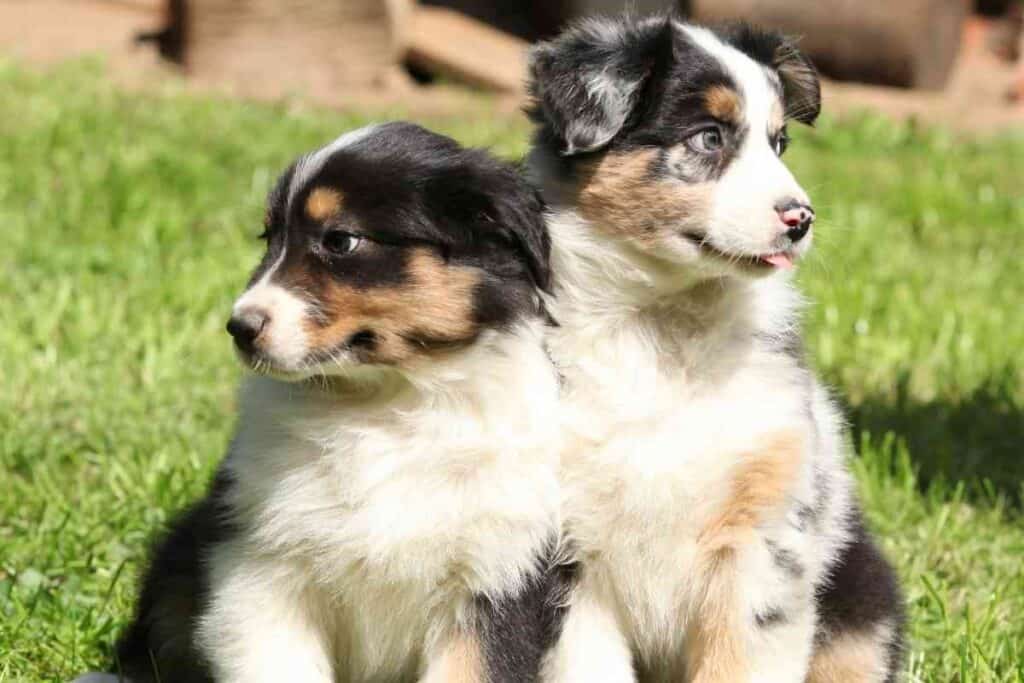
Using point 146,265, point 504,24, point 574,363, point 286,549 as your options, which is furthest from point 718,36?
point 504,24

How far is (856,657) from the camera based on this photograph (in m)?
3.98

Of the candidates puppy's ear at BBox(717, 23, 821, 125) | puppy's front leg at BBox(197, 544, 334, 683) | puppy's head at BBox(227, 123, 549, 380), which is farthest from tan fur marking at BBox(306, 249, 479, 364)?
puppy's ear at BBox(717, 23, 821, 125)

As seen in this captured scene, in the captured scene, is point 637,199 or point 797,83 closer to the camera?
point 637,199

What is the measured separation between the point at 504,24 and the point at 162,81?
3.08m

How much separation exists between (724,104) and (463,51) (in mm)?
7601

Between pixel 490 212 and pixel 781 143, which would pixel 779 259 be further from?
pixel 490 212

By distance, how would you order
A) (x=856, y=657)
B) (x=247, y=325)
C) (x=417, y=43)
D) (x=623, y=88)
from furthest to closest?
(x=417, y=43), (x=856, y=657), (x=623, y=88), (x=247, y=325)

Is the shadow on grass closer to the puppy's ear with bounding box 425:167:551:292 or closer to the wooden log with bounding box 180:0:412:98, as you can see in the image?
the puppy's ear with bounding box 425:167:551:292

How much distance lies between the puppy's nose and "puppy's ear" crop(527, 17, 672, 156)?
18.3 inches

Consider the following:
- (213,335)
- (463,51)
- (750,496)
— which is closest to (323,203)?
(750,496)

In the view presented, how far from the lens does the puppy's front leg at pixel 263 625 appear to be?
3549mm

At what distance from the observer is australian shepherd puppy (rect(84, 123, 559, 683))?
3.56 m

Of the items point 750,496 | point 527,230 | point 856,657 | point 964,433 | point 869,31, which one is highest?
point 527,230

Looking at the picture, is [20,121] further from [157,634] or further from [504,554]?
[504,554]
